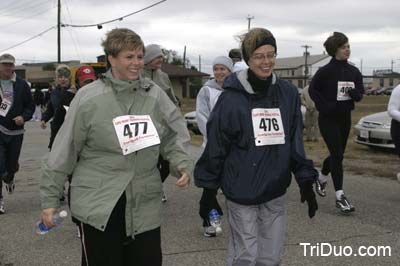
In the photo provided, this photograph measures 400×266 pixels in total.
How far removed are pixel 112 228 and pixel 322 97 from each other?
156 inches

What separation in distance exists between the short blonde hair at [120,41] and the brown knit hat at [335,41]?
3.62 meters

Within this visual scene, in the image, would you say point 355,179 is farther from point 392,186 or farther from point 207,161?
point 207,161

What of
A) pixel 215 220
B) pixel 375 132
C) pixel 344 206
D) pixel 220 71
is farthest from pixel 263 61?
pixel 375 132

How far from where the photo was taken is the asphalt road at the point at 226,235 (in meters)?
4.83

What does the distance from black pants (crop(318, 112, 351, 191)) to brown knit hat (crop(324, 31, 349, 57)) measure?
30.2 inches

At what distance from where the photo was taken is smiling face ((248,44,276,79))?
356cm

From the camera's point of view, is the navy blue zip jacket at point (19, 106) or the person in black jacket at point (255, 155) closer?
the person in black jacket at point (255, 155)

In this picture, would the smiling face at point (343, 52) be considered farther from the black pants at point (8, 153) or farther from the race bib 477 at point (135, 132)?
the black pants at point (8, 153)

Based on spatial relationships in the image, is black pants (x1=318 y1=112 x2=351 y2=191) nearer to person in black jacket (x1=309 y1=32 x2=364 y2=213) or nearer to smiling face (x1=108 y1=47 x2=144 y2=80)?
person in black jacket (x1=309 y1=32 x2=364 y2=213)

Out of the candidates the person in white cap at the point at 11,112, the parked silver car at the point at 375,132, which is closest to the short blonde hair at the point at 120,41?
the person in white cap at the point at 11,112

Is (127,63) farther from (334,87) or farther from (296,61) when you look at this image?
(296,61)

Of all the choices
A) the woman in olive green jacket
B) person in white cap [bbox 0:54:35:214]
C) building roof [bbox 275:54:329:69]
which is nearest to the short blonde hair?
the woman in olive green jacket

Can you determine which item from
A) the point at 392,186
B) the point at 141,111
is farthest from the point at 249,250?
the point at 392,186

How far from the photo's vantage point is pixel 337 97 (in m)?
6.37
